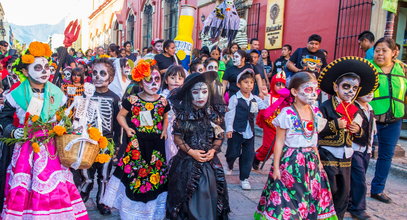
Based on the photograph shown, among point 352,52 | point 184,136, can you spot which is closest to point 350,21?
point 352,52

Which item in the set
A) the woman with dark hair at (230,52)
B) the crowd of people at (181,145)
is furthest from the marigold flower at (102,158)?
the woman with dark hair at (230,52)

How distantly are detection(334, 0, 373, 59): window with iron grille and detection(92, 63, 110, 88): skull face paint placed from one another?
242 inches

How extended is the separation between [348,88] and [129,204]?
102 inches

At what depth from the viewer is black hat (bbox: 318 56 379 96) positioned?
356 cm

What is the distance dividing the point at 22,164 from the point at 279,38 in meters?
9.03

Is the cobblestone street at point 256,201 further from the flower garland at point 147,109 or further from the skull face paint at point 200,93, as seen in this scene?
the skull face paint at point 200,93

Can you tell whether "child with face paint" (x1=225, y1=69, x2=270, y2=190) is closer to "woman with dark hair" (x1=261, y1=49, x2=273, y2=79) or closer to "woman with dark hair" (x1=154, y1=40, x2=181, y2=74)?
"woman with dark hair" (x1=154, y1=40, x2=181, y2=74)

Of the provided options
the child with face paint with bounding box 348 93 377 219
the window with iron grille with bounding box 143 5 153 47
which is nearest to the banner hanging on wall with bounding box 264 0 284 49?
the child with face paint with bounding box 348 93 377 219

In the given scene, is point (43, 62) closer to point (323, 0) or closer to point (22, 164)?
point (22, 164)

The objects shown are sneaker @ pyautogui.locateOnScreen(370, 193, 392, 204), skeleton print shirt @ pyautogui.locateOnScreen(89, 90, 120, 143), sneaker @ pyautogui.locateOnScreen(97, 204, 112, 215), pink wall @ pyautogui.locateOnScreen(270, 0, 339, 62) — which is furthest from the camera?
pink wall @ pyautogui.locateOnScreen(270, 0, 339, 62)

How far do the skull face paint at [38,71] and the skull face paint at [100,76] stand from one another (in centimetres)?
84

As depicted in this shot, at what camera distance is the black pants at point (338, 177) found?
11.8 ft

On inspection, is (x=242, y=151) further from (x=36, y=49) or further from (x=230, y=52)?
(x=230, y=52)

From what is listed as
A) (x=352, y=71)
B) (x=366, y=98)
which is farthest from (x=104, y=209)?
(x=366, y=98)
